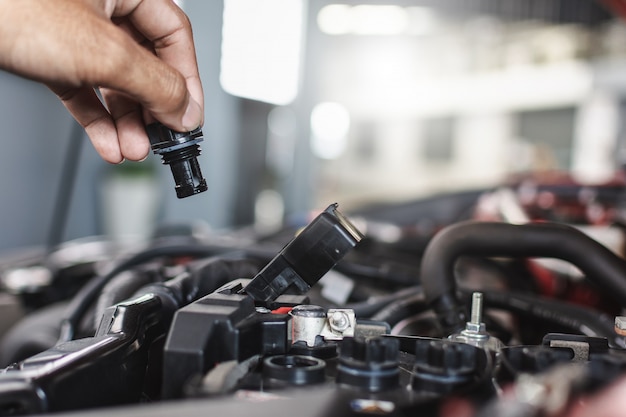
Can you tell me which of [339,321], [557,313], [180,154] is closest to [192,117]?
[180,154]

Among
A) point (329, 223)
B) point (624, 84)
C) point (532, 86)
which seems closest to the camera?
point (329, 223)

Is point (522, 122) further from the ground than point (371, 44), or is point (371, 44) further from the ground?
point (371, 44)

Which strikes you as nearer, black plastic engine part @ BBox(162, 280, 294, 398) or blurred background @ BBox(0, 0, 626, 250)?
black plastic engine part @ BBox(162, 280, 294, 398)

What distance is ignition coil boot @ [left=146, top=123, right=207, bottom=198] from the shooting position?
60 centimetres

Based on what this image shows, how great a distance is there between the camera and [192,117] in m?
0.60

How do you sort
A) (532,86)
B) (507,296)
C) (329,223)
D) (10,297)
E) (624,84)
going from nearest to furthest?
(329,223), (507,296), (10,297), (624,84), (532,86)

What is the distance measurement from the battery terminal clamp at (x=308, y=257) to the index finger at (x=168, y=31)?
0.79 feet

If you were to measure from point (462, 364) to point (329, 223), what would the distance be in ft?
0.54

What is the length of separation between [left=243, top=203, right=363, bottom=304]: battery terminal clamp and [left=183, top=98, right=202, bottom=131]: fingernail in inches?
7.1

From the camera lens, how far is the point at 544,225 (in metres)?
0.66

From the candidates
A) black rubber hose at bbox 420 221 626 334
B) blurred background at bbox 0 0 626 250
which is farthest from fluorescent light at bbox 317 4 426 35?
black rubber hose at bbox 420 221 626 334

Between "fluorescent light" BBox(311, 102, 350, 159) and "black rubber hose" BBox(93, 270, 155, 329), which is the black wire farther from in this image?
"fluorescent light" BBox(311, 102, 350, 159)


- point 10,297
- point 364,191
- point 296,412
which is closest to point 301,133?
point 10,297

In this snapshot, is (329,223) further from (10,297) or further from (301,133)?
(301,133)
